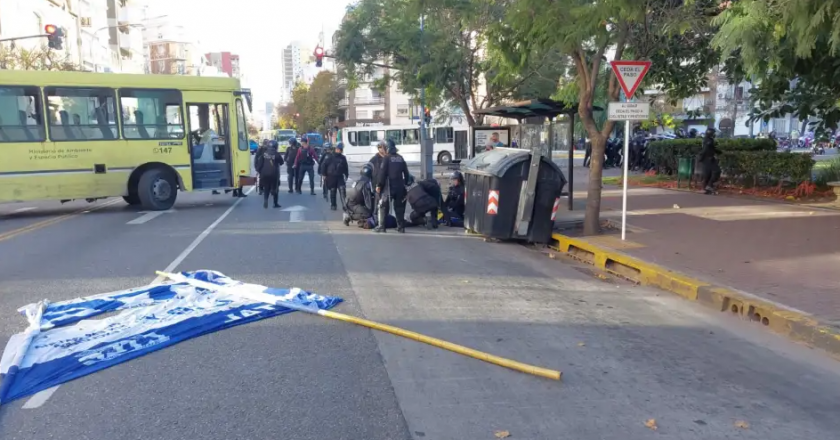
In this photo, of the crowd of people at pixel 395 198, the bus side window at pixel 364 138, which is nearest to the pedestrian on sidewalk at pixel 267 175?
the crowd of people at pixel 395 198

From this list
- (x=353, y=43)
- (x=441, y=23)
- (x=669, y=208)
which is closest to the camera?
(x=669, y=208)

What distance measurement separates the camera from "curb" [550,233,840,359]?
6.12 metres

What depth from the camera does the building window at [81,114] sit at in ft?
51.3

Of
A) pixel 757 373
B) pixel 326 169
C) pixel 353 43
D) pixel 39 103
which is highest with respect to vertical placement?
pixel 353 43

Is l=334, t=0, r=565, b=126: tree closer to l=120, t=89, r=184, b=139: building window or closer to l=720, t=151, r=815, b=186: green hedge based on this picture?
l=720, t=151, r=815, b=186: green hedge

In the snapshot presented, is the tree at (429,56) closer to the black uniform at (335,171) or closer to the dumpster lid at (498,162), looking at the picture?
the black uniform at (335,171)

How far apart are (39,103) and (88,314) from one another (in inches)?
434

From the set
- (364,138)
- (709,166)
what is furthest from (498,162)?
(364,138)

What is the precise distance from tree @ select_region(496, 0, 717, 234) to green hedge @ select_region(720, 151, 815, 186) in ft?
15.2

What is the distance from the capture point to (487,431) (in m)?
4.18

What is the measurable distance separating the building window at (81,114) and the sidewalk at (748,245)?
11.8m

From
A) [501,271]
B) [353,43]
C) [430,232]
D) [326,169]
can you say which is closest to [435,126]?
[353,43]

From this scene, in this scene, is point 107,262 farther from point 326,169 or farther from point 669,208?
point 669,208

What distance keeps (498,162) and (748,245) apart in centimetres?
418
